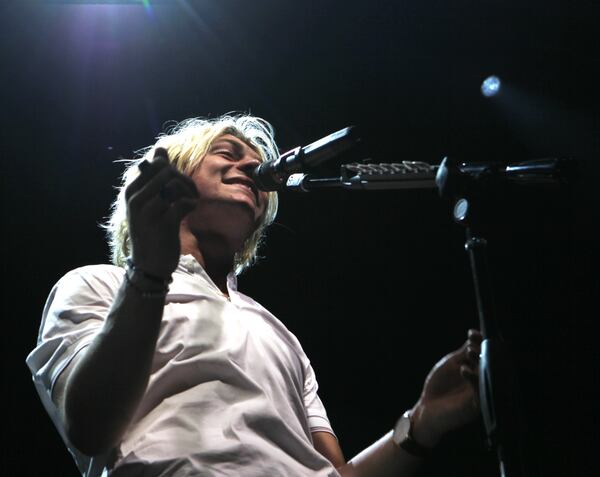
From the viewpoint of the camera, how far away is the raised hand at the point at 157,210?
0.98 meters

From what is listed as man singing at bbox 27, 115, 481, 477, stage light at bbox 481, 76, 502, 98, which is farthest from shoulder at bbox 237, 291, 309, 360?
stage light at bbox 481, 76, 502, 98

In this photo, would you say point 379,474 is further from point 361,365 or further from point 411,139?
point 411,139

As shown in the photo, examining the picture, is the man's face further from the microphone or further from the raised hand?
the raised hand

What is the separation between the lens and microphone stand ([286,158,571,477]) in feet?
2.73

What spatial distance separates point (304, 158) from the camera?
4.01 feet

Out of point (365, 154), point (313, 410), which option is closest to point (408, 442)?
point (313, 410)

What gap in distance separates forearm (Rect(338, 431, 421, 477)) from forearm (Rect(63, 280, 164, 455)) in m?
0.67

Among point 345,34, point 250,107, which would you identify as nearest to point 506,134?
point 345,34

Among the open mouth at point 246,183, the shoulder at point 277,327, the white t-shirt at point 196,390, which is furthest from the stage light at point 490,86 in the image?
the white t-shirt at point 196,390

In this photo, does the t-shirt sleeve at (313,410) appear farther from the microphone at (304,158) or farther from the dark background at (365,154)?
the dark background at (365,154)

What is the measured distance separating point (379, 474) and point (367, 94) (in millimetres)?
2062

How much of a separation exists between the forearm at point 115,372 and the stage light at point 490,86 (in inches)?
95.9

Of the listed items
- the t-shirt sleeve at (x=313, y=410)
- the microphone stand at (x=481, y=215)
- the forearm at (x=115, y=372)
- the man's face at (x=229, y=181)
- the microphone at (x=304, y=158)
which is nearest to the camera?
the microphone stand at (x=481, y=215)

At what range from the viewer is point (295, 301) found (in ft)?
10.8
